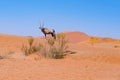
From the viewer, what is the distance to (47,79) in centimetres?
1507

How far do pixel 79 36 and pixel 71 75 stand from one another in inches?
2741

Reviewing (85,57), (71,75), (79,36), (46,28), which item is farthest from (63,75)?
(79,36)

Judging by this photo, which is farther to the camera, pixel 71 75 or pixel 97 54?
pixel 97 54

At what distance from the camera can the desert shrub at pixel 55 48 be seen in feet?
83.6

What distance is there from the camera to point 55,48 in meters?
26.6

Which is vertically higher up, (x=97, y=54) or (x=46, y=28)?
(x=46, y=28)

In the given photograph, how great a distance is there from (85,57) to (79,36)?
6102 centimetres

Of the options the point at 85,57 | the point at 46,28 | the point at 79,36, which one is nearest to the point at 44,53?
the point at 85,57

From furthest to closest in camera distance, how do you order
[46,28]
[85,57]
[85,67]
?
[46,28], [85,57], [85,67]

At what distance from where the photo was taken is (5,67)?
18.6 meters

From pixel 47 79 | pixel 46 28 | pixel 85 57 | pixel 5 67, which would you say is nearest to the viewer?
pixel 47 79

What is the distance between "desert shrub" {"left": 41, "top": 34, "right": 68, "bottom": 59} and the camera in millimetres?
25469

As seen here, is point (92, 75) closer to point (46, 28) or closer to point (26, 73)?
point (26, 73)

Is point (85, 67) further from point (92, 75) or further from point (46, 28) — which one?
point (46, 28)
